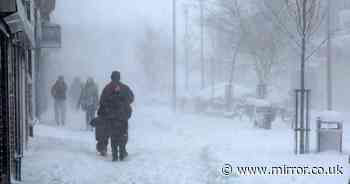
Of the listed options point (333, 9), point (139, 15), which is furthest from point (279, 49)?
point (139, 15)

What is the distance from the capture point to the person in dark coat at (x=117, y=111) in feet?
41.2

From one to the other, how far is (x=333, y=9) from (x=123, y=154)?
29192 millimetres

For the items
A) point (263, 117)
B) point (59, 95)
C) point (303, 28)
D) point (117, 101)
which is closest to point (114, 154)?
point (117, 101)

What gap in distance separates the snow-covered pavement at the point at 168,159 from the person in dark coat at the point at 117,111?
1.18 feet

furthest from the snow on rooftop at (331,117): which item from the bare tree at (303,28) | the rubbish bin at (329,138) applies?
the bare tree at (303,28)

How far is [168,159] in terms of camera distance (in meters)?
12.6

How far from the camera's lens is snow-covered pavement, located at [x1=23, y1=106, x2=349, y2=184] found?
33.1ft

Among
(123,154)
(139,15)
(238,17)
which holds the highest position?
(139,15)

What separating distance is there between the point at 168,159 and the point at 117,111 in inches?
55.5

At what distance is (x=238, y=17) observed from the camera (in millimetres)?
29891

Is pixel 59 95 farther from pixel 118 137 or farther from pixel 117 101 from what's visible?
pixel 118 137

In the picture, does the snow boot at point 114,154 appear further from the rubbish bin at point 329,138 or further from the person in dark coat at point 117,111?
the rubbish bin at point 329,138

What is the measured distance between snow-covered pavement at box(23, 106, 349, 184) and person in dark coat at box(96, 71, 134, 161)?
0.36 meters

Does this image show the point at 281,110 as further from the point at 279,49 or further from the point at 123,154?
the point at 123,154
